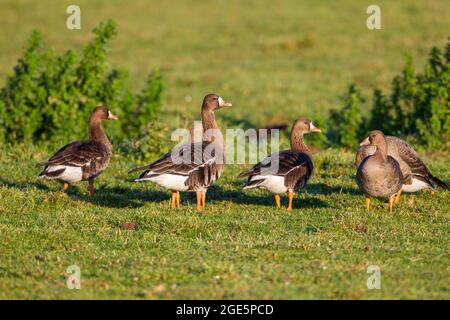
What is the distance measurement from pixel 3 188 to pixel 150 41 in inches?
839

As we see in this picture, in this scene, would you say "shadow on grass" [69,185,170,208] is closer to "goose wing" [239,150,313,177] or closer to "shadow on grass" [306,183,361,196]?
"goose wing" [239,150,313,177]

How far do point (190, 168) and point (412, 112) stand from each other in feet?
24.2

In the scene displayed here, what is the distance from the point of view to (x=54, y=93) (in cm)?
1634

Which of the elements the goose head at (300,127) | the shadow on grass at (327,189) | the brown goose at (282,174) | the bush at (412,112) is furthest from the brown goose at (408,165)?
the bush at (412,112)

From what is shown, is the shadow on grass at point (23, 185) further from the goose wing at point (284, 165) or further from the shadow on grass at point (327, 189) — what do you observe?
the shadow on grass at point (327, 189)

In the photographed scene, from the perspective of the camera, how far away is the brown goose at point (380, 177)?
1093cm

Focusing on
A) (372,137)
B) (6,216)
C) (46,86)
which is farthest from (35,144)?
(372,137)

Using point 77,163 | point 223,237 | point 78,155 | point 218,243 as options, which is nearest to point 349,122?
point 78,155

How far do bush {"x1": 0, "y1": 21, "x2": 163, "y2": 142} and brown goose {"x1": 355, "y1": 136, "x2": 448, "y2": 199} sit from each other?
209 inches

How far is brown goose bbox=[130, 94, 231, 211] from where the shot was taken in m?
11.0

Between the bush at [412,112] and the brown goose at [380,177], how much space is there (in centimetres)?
543

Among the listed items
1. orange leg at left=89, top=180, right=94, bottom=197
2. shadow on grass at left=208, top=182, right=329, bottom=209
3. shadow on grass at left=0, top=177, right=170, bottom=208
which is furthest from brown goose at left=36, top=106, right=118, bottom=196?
shadow on grass at left=208, top=182, right=329, bottom=209

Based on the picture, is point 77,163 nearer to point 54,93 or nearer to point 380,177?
point 380,177

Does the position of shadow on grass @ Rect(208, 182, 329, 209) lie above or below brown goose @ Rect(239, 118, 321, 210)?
below
